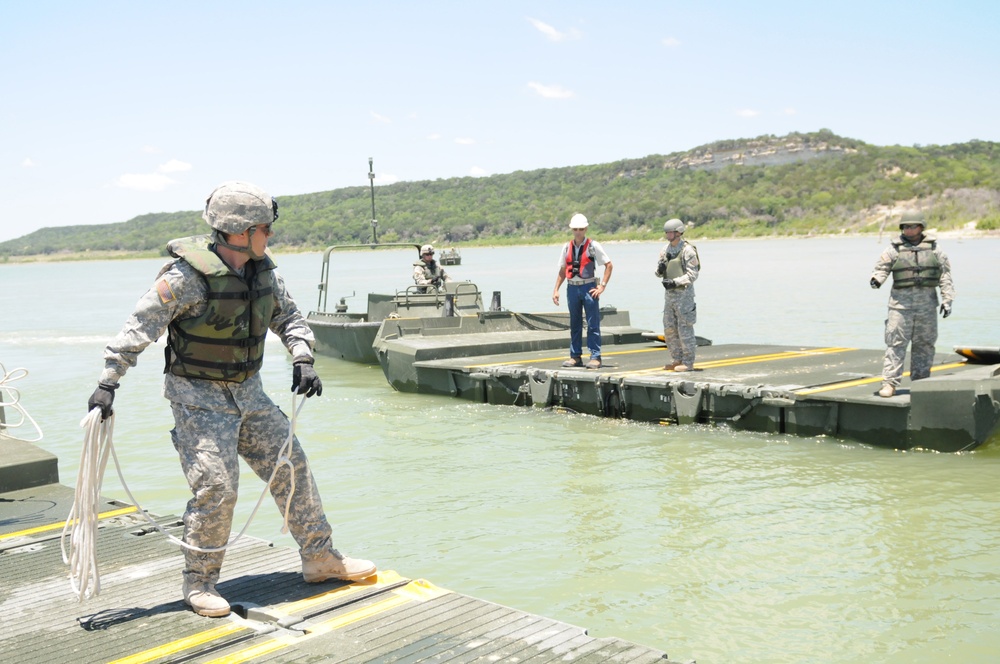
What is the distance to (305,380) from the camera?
4344 millimetres

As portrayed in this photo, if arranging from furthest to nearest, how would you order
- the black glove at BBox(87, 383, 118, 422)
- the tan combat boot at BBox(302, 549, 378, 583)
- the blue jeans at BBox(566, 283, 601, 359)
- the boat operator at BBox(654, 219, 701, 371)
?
the blue jeans at BBox(566, 283, 601, 359)
the boat operator at BBox(654, 219, 701, 371)
the tan combat boot at BBox(302, 549, 378, 583)
the black glove at BBox(87, 383, 118, 422)

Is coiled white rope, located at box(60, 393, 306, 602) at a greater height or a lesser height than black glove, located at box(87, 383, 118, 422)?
lesser

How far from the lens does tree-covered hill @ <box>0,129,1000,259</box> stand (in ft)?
313

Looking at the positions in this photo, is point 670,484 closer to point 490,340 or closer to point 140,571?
point 140,571

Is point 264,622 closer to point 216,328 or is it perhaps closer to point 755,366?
point 216,328

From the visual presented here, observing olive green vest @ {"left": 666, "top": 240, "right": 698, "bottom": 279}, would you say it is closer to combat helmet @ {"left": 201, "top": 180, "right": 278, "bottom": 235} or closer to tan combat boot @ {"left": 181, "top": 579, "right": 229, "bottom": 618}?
combat helmet @ {"left": 201, "top": 180, "right": 278, "bottom": 235}

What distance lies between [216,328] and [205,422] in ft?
1.25

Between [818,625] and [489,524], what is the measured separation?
2.75 meters

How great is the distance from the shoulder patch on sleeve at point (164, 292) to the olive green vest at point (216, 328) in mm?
133

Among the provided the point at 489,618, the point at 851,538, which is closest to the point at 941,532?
the point at 851,538

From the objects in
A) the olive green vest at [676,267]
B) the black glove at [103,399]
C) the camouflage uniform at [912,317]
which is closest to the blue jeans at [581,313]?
the olive green vest at [676,267]

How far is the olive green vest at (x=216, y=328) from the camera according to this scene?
4305 millimetres

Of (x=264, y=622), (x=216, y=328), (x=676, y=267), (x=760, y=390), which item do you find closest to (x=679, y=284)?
(x=676, y=267)

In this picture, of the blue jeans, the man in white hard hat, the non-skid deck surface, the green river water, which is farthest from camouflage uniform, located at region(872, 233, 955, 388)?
the blue jeans
